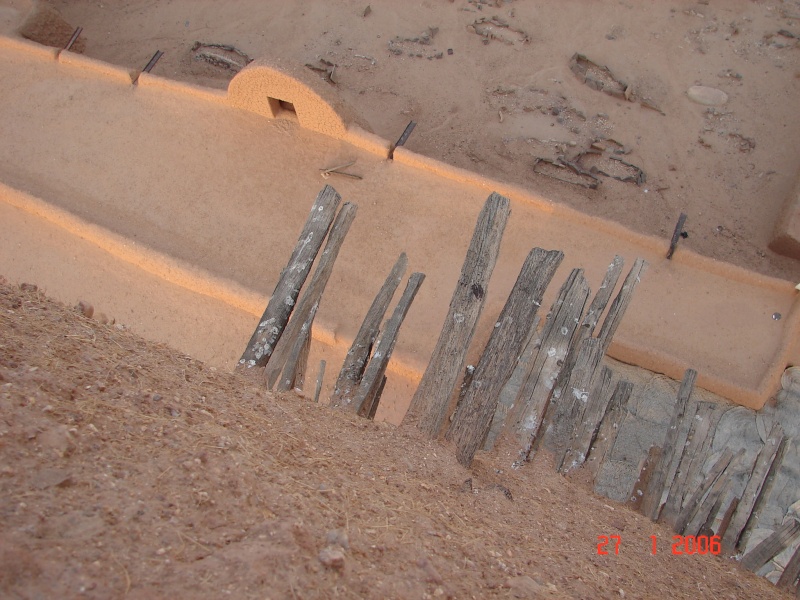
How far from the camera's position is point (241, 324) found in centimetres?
624

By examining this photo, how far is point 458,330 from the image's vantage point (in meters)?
3.67

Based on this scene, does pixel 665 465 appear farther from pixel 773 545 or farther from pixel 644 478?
pixel 773 545

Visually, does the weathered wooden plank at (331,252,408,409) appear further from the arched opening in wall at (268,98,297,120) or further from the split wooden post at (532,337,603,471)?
the arched opening in wall at (268,98,297,120)

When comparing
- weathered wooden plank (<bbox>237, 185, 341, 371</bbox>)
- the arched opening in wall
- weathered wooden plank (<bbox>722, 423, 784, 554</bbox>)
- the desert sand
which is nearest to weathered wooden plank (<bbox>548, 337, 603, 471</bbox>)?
the desert sand

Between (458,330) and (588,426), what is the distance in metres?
0.92

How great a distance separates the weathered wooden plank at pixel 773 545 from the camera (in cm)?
365

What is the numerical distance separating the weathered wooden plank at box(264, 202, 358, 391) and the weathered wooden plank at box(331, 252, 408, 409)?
27 cm

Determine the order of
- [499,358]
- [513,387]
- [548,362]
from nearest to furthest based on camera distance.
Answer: [499,358], [548,362], [513,387]

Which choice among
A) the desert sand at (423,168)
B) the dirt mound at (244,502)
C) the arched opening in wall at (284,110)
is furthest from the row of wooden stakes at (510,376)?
the arched opening in wall at (284,110)

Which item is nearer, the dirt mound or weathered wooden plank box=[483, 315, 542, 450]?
the dirt mound

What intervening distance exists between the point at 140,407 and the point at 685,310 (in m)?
4.64

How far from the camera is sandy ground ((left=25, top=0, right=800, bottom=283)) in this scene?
7.91 metres
